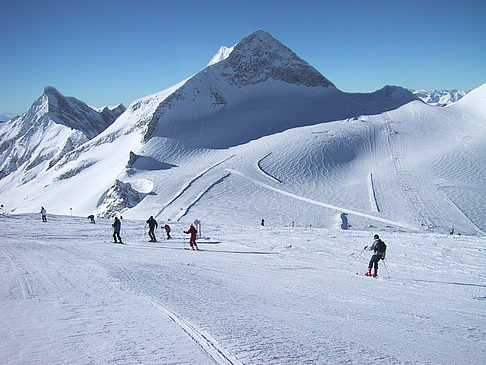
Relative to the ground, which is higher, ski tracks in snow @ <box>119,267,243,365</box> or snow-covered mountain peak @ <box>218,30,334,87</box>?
snow-covered mountain peak @ <box>218,30,334,87</box>

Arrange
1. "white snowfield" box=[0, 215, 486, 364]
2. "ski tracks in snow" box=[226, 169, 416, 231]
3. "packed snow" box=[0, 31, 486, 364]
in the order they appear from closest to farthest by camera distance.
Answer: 1. "white snowfield" box=[0, 215, 486, 364]
2. "packed snow" box=[0, 31, 486, 364]
3. "ski tracks in snow" box=[226, 169, 416, 231]

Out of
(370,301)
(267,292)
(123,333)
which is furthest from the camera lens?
(267,292)

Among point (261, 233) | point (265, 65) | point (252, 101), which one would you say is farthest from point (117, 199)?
point (265, 65)

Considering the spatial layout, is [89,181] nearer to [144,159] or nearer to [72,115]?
[144,159]

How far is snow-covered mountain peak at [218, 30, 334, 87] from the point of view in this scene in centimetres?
10062

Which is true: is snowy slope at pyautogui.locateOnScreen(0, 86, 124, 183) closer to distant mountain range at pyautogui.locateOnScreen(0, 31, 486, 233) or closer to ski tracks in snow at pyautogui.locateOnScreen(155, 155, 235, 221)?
distant mountain range at pyautogui.locateOnScreen(0, 31, 486, 233)

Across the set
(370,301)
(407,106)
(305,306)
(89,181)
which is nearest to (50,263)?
(305,306)

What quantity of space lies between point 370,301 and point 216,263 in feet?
19.8

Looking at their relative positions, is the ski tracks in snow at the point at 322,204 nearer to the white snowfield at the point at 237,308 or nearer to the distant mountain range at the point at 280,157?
the distant mountain range at the point at 280,157

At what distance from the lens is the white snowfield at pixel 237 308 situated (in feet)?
15.7

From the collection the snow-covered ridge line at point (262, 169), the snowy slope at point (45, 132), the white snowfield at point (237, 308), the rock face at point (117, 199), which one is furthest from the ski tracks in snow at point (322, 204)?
the snowy slope at point (45, 132)

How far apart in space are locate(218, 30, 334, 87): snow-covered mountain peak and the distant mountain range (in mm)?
466

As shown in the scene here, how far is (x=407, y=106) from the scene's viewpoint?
266 ft

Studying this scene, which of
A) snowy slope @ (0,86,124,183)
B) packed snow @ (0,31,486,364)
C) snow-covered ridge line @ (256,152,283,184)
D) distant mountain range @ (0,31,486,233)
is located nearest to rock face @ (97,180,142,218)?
distant mountain range @ (0,31,486,233)
